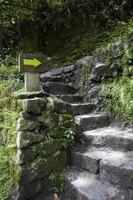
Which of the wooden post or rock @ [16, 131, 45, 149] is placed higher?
the wooden post

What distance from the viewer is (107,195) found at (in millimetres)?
3311

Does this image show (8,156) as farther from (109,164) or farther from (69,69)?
(69,69)

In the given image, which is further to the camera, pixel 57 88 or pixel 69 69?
pixel 69 69

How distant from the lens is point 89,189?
3461 mm

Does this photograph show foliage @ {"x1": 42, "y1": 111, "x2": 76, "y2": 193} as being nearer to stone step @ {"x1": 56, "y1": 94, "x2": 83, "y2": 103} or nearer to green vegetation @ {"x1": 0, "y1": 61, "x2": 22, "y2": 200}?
green vegetation @ {"x1": 0, "y1": 61, "x2": 22, "y2": 200}

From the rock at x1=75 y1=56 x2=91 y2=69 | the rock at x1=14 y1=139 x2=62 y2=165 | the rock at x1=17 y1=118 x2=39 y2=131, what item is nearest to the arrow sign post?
the rock at x1=17 y1=118 x2=39 y2=131

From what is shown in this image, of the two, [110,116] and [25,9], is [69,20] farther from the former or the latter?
[110,116]

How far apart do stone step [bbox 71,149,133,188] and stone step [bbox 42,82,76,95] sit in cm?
187

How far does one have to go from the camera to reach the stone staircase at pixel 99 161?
3326mm

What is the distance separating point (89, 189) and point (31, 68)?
6.31 ft

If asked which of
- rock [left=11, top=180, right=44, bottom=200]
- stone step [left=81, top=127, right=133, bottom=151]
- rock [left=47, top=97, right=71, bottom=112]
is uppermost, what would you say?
rock [left=47, top=97, right=71, bottom=112]

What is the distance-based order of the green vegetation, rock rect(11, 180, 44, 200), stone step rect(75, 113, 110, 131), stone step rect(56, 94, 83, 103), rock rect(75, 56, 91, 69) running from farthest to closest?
rock rect(75, 56, 91, 69) → stone step rect(56, 94, 83, 103) → stone step rect(75, 113, 110, 131) → the green vegetation → rock rect(11, 180, 44, 200)

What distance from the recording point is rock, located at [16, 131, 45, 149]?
3703mm

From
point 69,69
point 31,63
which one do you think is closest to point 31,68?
point 31,63
